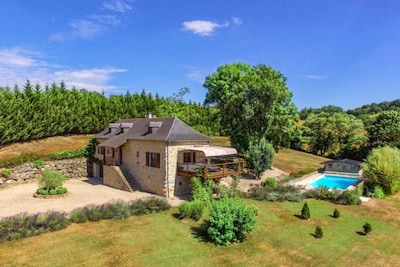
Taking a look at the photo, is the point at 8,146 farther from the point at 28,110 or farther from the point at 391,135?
the point at 391,135

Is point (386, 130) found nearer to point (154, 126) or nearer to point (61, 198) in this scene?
point (154, 126)

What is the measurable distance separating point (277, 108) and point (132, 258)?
29481 mm

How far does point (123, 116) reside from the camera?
5591cm

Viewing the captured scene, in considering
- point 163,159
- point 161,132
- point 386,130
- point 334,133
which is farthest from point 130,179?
point 334,133

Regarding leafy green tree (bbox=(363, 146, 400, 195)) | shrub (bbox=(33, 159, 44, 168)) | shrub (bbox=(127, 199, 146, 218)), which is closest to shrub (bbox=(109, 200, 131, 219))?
shrub (bbox=(127, 199, 146, 218))

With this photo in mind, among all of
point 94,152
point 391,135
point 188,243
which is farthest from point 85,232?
point 391,135

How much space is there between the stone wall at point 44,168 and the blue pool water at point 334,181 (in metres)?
31.3

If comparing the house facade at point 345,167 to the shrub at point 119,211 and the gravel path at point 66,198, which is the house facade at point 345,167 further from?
the shrub at point 119,211

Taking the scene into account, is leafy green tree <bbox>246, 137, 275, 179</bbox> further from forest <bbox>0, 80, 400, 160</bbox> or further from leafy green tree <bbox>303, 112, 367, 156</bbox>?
leafy green tree <bbox>303, 112, 367, 156</bbox>

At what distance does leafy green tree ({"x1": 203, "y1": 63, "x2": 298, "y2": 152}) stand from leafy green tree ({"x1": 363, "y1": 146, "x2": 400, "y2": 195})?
1167cm

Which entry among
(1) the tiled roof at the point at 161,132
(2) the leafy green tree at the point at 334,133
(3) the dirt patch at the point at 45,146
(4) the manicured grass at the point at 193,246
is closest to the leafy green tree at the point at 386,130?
(2) the leafy green tree at the point at 334,133

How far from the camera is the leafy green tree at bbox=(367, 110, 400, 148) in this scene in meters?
51.3

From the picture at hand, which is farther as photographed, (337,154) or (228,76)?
(337,154)

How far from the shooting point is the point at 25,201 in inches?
991
